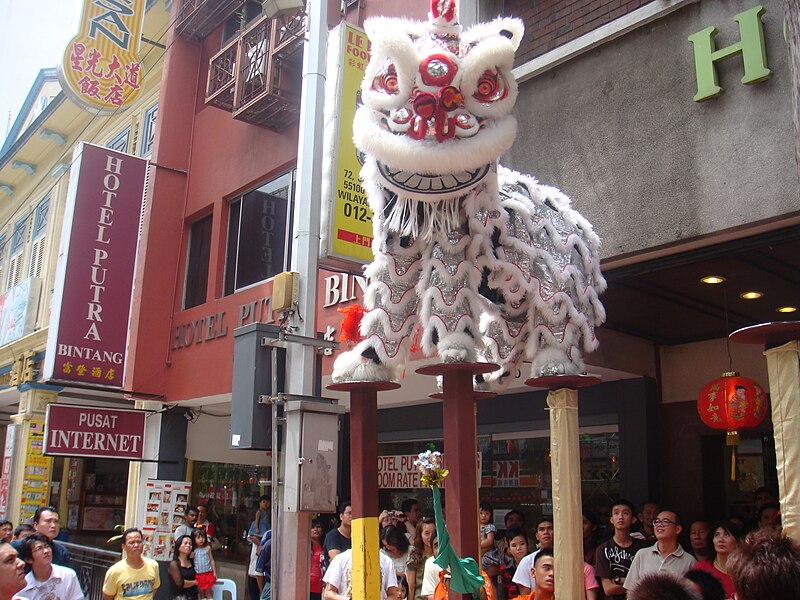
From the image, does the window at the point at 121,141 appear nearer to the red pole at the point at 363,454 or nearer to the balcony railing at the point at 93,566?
the balcony railing at the point at 93,566

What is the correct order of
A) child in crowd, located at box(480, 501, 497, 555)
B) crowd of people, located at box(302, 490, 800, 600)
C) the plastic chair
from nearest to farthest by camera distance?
1. crowd of people, located at box(302, 490, 800, 600)
2. child in crowd, located at box(480, 501, 497, 555)
3. the plastic chair

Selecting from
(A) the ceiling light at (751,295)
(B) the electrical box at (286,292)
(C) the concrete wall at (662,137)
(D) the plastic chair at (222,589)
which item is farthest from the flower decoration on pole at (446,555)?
(D) the plastic chair at (222,589)

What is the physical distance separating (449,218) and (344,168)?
2.31 metres

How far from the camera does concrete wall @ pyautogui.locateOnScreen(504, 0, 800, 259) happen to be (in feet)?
19.1

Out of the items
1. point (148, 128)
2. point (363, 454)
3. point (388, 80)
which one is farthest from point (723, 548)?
point (148, 128)

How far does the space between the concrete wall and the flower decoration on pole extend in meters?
3.26

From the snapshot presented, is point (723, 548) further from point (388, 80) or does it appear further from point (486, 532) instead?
point (388, 80)

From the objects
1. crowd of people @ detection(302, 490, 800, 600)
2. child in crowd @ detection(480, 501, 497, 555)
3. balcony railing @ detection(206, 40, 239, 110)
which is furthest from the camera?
balcony railing @ detection(206, 40, 239, 110)

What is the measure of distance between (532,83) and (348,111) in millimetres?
1963

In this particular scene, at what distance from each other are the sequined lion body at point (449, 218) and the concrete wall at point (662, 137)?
181 centimetres

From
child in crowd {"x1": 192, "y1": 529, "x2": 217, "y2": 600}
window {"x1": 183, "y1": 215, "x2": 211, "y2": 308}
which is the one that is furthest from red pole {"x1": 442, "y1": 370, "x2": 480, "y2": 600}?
window {"x1": 183, "y1": 215, "x2": 211, "y2": 308}

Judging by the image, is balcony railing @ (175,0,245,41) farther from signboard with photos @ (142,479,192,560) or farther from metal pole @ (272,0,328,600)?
metal pole @ (272,0,328,600)

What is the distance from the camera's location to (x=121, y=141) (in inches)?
654

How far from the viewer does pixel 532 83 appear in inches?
300
